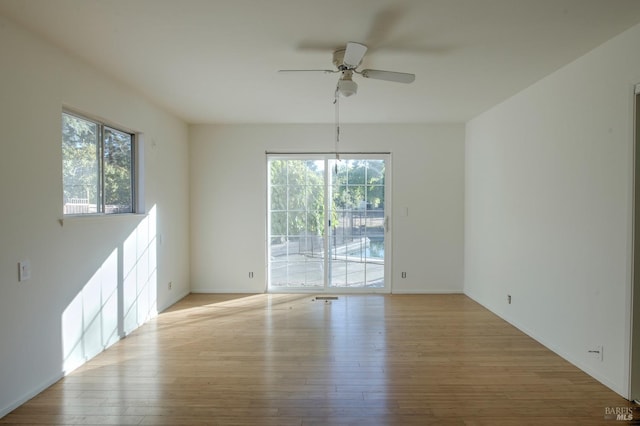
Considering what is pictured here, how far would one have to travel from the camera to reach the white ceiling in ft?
7.10

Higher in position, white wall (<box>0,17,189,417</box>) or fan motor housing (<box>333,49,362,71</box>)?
fan motor housing (<box>333,49,362,71</box>)

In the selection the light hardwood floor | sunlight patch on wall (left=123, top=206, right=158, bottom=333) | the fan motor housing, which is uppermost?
the fan motor housing

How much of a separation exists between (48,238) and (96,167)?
0.90 meters

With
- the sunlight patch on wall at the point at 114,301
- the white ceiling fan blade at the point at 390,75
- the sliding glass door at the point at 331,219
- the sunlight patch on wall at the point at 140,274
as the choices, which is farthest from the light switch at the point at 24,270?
the sliding glass door at the point at 331,219

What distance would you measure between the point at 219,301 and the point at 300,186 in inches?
79.8

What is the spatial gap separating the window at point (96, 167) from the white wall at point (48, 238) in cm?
14

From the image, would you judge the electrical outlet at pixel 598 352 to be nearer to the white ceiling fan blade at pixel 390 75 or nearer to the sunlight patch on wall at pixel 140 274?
the white ceiling fan blade at pixel 390 75

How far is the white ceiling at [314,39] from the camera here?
216cm

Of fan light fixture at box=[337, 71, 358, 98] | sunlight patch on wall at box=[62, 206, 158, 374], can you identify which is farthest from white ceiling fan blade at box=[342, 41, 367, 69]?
sunlight patch on wall at box=[62, 206, 158, 374]

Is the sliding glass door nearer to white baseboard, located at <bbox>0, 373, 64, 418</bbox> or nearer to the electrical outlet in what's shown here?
the electrical outlet

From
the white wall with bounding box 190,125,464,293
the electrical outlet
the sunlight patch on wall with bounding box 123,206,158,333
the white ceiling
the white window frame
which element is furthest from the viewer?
the white wall with bounding box 190,125,464,293

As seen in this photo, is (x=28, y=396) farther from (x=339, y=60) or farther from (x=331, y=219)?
(x=331, y=219)

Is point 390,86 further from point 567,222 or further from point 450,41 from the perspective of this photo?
point 567,222

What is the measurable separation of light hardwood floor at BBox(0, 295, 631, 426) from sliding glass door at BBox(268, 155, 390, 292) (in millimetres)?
1268
